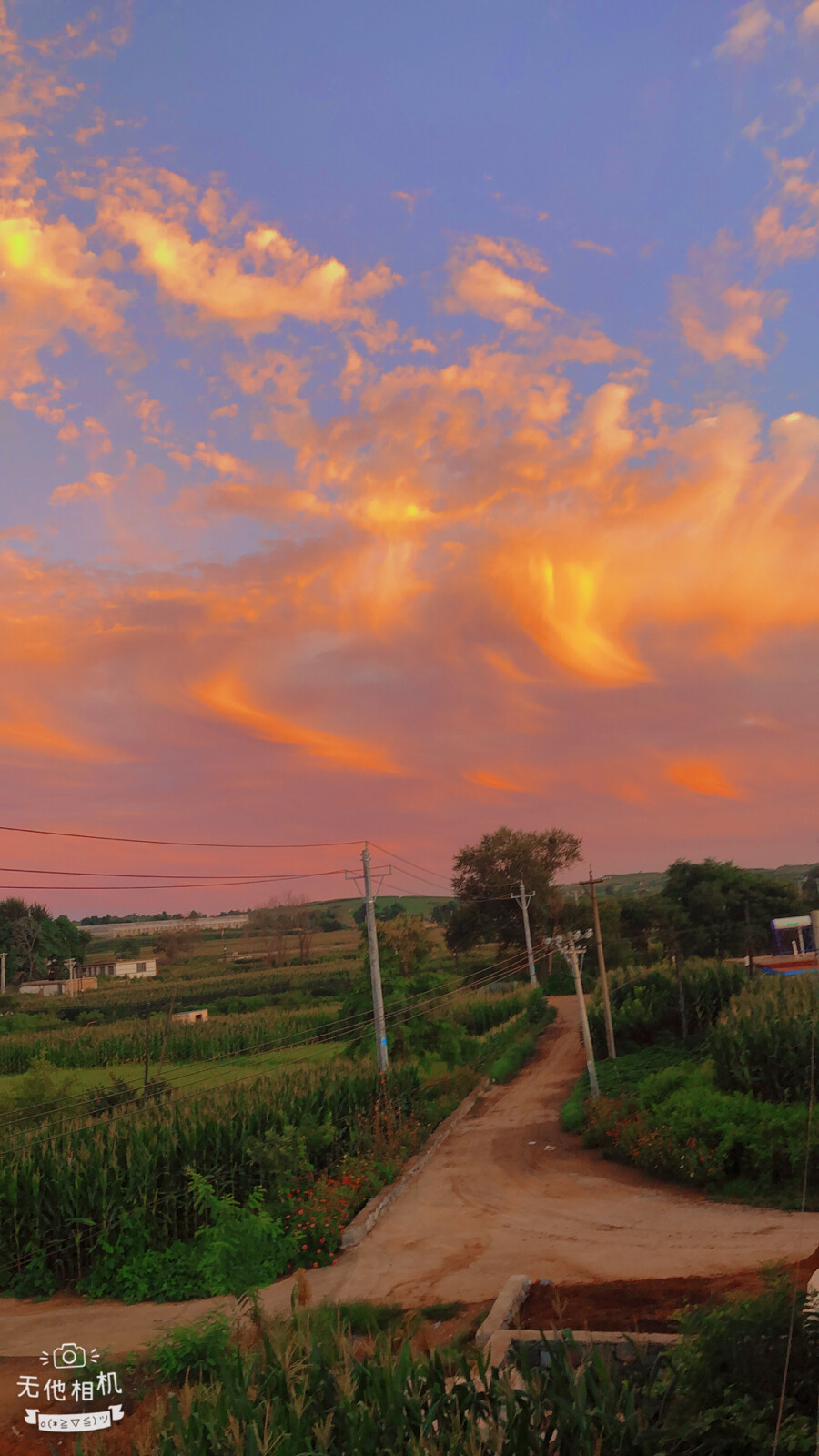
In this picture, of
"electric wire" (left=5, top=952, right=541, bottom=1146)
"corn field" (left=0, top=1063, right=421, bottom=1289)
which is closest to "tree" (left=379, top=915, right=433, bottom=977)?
"electric wire" (left=5, top=952, right=541, bottom=1146)

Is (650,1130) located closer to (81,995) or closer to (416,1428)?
(416,1428)

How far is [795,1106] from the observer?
19094 millimetres

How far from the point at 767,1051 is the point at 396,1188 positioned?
32.0 ft

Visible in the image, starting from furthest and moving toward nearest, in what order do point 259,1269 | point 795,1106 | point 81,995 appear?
point 81,995, point 795,1106, point 259,1269

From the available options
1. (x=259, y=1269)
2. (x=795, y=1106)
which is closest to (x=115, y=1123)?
(x=259, y=1269)

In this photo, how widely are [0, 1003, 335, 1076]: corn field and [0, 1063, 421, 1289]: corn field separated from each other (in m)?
28.0

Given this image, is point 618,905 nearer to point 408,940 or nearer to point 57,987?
point 408,940

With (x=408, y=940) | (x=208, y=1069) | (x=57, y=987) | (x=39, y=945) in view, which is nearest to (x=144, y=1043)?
(x=208, y=1069)

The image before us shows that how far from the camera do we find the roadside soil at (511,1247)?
531 inches

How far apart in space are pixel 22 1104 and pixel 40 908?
12955 centimetres

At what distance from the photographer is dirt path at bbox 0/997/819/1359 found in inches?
539

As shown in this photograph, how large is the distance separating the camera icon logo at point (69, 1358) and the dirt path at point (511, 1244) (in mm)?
429

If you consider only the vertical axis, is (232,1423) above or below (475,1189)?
above

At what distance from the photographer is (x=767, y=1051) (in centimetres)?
2097
